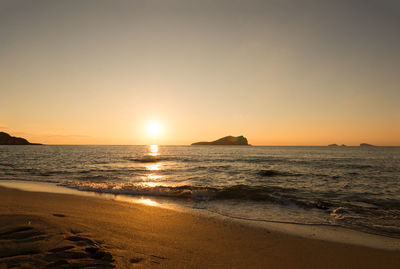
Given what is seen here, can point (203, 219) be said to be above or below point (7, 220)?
below

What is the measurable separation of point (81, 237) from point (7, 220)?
2.23m

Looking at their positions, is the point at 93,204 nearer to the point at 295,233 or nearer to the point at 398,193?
the point at 295,233

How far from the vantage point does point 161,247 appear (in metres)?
5.45

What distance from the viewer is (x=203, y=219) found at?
27.5 feet

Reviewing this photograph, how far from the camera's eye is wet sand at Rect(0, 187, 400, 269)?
167 inches

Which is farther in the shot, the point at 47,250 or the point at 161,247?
the point at 161,247

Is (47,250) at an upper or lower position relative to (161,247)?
upper

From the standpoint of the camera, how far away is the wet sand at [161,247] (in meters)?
4.24

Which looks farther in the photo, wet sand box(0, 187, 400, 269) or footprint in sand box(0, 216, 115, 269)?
wet sand box(0, 187, 400, 269)

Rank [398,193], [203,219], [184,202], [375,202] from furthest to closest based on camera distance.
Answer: [398,193]
[375,202]
[184,202]
[203,219]

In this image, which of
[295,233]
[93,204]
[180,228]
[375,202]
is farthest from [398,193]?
[93,204]

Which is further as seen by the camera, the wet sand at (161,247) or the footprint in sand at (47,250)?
the wet sand at (161,247)

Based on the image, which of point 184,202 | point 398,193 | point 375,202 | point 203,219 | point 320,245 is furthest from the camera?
point 398,193

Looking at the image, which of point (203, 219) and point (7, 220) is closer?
point (7, 220)
